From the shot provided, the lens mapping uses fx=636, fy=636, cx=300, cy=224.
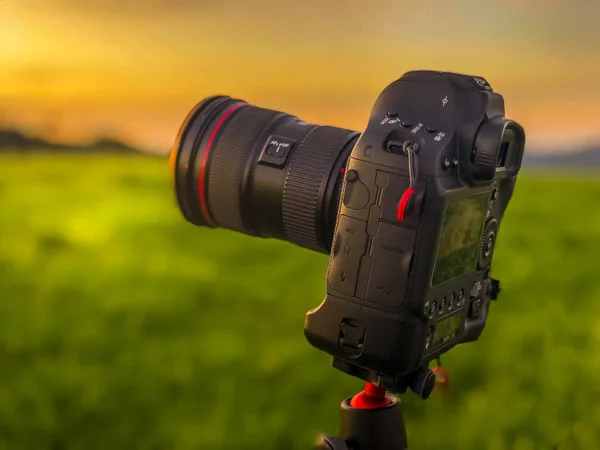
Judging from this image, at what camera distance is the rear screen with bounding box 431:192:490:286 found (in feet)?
2.23

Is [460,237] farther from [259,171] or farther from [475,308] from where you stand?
[259,171]

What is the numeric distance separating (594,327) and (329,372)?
0.62 metres

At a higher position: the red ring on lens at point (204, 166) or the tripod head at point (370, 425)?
the red ring on lens at point (204, 166)

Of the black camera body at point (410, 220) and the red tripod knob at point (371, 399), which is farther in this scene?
the red tripod knob at point (371, 399)

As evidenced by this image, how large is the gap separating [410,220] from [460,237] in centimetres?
8

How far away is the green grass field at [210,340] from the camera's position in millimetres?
1179

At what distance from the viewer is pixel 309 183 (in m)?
0.84

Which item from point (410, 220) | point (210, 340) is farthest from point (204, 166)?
point (210, 340)

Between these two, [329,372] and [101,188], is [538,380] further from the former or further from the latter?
[101,188]

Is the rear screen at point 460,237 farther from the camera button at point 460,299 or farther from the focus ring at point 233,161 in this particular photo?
the focus ring at point 233,161

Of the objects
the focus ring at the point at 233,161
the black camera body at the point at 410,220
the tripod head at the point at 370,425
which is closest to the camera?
the black camera body at the point at 410,220

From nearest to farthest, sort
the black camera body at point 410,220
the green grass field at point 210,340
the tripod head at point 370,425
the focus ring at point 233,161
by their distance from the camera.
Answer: the black camera body at point 410,220, the tripod head at point 370,425, the focus ring at point 233,161, the green grass field at point 210,340

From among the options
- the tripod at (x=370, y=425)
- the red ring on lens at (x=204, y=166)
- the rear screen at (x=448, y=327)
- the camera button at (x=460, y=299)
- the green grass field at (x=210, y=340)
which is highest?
the red ring on lens at (x=204, y=166)

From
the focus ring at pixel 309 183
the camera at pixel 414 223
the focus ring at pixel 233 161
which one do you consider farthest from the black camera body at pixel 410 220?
the focus ring at pixel 233 161
